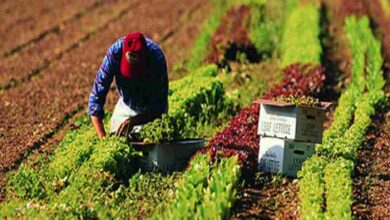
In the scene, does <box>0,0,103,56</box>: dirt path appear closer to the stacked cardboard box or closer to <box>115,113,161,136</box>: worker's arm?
<box>115,113,161,136</box>: worker's arm

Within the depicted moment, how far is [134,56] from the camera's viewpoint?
8758mm

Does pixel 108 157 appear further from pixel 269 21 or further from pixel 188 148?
pixel 269 21

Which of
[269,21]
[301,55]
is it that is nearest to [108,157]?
[301,55]

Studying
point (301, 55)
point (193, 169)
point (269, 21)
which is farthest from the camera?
point (269, 21)

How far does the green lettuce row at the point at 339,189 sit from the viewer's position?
304 inches

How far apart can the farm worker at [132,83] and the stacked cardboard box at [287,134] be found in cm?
107

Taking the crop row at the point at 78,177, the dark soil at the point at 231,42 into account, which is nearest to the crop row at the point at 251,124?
the crop row at the point at 78,177

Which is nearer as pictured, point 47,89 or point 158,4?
point 47,89

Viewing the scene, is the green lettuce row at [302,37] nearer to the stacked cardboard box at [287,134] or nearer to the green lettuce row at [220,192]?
the stacked cardboard box at [287,134]

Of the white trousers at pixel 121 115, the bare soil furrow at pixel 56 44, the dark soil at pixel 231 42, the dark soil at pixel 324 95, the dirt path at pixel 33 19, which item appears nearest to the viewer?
the dark soil at pixel 324 95

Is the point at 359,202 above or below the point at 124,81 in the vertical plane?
below

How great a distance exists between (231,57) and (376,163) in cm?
611

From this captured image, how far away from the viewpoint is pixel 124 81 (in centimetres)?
933

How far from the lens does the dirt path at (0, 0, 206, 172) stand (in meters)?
11.2
